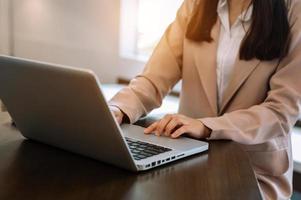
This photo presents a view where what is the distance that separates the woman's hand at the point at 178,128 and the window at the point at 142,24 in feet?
4.09

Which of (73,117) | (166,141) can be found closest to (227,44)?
(166,141)

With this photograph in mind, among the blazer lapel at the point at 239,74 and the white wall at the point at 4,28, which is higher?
the blazer lapel at the point at 239,74

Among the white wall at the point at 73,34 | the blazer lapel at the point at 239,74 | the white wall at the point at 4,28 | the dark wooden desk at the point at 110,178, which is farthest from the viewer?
the white wall at the point at 73,34

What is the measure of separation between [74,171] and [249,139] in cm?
51

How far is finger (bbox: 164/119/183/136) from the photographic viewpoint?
1.09m

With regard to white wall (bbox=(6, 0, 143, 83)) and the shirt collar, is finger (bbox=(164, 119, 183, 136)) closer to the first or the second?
the shirt collar

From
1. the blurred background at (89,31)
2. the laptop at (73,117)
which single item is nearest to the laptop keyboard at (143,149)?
the laptop at (73,117)

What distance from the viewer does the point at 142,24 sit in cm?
243

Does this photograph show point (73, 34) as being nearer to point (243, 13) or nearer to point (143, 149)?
point (243, 13)

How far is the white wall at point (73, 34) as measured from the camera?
2281 mm

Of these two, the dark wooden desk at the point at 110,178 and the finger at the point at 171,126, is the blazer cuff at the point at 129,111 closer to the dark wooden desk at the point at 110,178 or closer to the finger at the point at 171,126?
the finger at the point at 171,126

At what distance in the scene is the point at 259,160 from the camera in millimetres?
1279

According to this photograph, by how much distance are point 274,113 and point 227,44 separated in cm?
27

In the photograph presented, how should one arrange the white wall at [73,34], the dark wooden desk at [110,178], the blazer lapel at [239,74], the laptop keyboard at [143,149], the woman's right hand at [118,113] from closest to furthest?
the dark wooden desk at [110,178] → the laptop keyboard at [143,149] → the woman's right hand at [118,113] → the blazer lapel at [239,74] → the white wall at [73,34]
